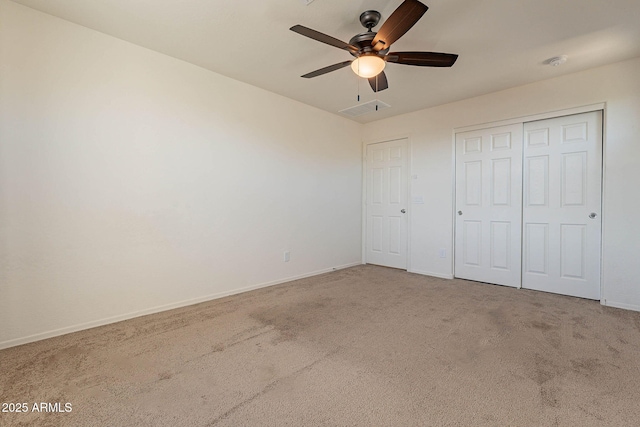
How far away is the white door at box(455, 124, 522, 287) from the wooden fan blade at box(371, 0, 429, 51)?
246 centimetres

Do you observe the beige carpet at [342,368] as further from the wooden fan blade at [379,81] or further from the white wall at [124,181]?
the wooden fan blade at [379,81]

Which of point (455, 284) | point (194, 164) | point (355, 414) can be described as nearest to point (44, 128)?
point (194, 164)

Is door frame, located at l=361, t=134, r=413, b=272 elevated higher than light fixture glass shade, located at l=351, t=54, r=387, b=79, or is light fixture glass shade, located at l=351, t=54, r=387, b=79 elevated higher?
light fixture glass shade, located at l=351, t=54, r=387, b=79

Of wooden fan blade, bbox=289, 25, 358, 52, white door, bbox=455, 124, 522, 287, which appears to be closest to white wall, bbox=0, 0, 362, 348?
wooden fan blade, bbox=289, 25, 358, 52

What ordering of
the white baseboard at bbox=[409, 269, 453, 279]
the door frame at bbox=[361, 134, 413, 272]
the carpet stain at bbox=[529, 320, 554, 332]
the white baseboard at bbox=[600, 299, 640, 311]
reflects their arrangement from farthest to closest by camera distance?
the door frame at bbox=[361, 134, 413, 272]
the white baseboard at bbox=[409, 269, 453, 279]
the white baseboard at bbox=[600, 299, 640, 311]
the carpet stain at bbox=[529, 320, 554, 332]

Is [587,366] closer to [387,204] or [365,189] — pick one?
[387,204]

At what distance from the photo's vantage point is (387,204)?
4.76 meters

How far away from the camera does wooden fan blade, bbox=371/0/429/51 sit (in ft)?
5.37

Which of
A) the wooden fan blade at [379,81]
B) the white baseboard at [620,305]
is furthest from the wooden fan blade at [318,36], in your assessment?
the white baseboard at [620,305]

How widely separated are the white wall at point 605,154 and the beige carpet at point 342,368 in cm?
60

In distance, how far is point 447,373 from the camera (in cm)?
173

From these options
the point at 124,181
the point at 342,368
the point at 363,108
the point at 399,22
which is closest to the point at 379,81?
the point at 399,22

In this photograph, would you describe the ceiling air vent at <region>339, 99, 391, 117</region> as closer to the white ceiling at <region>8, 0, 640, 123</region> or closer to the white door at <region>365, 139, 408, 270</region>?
the white ceiling at <region>8, 0, 640, 123</region>

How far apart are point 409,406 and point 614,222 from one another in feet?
10.1
